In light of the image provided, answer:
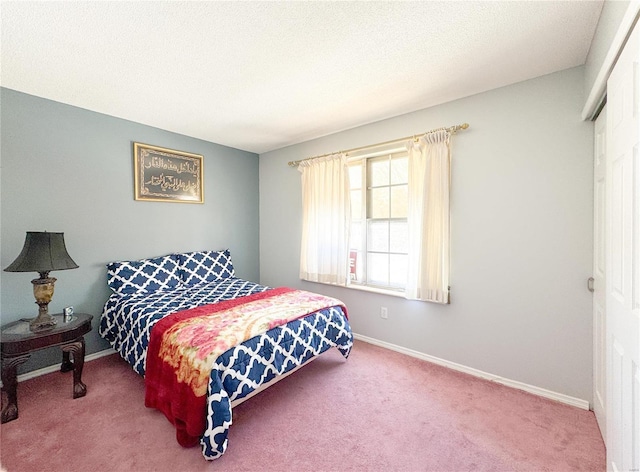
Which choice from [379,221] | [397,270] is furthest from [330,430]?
[379,221]

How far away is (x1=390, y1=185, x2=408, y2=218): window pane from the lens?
2887 millimetres

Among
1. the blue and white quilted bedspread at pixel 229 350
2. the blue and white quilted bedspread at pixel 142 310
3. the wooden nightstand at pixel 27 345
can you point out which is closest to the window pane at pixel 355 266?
the blue and white quilted bedspread at pixel 229 350

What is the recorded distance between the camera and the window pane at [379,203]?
3031 mm

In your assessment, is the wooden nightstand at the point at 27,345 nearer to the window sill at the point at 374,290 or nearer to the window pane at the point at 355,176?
the window sill at the point at 374,290

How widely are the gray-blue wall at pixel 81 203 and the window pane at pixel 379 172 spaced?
6.95 feet

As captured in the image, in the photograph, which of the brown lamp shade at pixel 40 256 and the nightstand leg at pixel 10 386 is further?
the brown lamp shade at pixel 40 256

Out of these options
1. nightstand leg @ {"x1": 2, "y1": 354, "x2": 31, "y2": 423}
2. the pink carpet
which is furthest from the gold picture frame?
the pink carpet

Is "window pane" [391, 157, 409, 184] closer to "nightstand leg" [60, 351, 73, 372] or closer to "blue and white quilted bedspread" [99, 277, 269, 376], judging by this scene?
"blue and white quilted bedspread" [99, 277, 269, 376]

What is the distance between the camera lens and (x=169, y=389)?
66.5 inches

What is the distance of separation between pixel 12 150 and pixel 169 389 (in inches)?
95.4

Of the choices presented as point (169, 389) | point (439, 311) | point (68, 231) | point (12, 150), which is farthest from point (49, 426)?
point (439, 311)

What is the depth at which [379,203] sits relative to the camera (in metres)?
3.09

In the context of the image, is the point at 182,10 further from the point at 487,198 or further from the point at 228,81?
the point at 487,198

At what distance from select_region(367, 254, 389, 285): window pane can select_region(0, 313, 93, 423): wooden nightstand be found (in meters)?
2.66
